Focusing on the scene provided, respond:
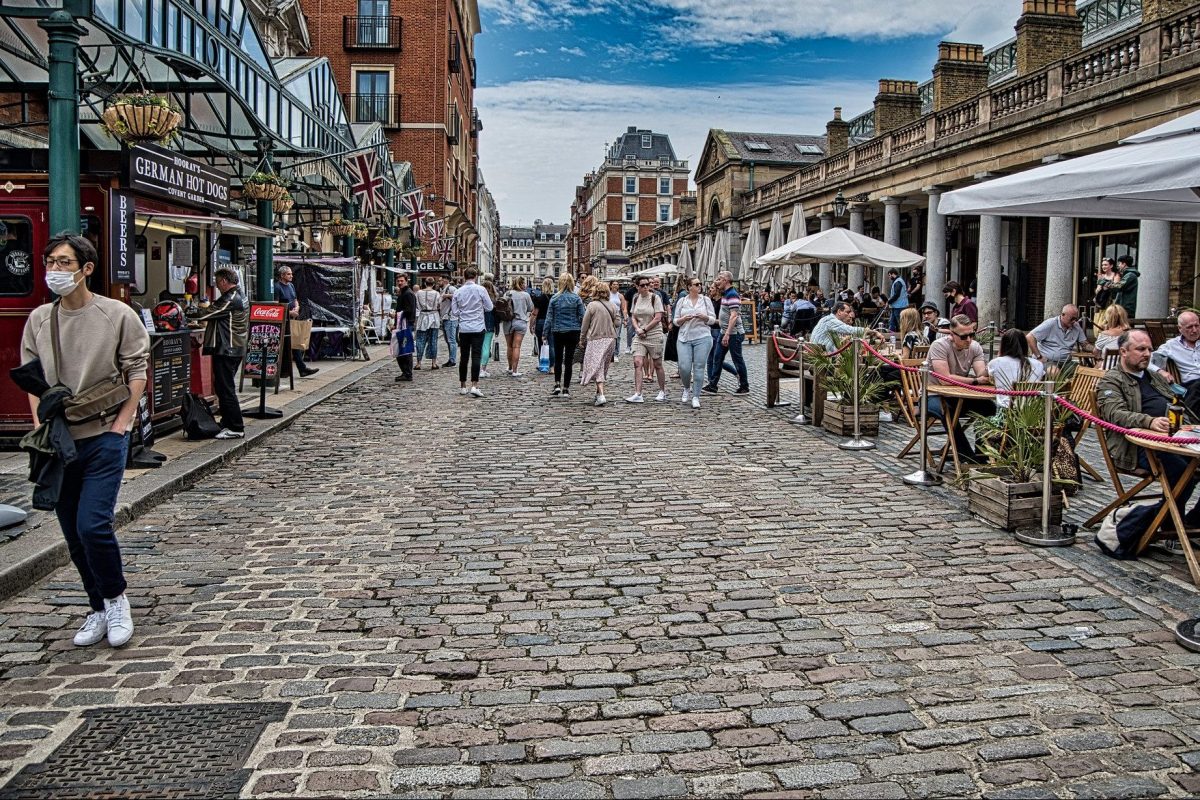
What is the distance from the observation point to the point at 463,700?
3979 millimetres

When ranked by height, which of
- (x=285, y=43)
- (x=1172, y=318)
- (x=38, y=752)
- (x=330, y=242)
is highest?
(x=285, y=43)

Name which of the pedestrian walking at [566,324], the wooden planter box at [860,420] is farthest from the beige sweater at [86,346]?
the pedestrian walking at [566,324]

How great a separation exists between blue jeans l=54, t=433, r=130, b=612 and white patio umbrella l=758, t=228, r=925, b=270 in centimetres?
1475

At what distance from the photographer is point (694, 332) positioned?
14.1 metres

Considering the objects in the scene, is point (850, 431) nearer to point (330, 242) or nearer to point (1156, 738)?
point (1156, 738)

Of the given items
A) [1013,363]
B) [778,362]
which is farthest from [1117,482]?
[778,362]

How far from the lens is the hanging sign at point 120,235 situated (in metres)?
9.47

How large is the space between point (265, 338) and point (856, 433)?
7.62 metres

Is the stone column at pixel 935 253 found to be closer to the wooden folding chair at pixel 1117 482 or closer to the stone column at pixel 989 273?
→ the stone column at pixel 989 273

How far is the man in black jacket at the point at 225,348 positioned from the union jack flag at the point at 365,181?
11163 mm

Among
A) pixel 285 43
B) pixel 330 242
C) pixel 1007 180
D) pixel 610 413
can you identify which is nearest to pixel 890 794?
pixel 1007 180

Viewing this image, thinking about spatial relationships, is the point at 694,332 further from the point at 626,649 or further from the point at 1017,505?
the point at 626,649

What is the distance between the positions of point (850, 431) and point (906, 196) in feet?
65.0

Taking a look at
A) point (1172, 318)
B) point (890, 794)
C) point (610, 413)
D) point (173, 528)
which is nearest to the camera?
point (890, 794)
